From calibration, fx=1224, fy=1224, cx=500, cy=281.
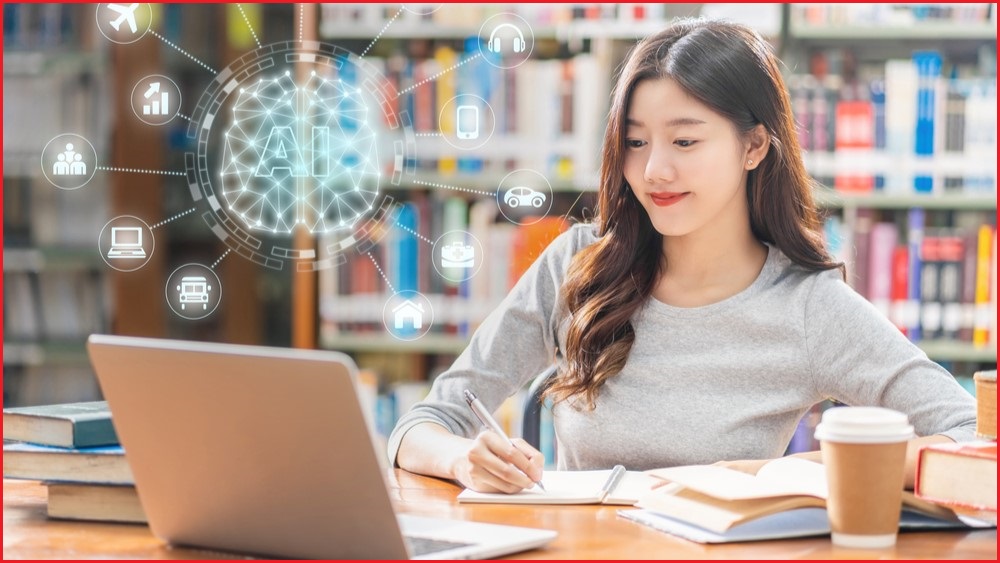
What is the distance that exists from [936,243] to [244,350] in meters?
2.29

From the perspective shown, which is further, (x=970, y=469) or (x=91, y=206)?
(x=91, y=206)

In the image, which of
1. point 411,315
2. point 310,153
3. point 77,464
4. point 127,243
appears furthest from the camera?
point 411,315

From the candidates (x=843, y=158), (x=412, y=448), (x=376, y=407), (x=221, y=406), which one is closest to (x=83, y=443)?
(x=221, y=406)

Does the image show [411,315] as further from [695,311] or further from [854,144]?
[695,311]

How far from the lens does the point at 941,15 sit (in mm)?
2889

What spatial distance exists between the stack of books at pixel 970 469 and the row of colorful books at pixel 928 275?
1.77 metres

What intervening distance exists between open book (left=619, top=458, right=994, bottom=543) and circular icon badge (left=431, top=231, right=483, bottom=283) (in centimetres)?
175

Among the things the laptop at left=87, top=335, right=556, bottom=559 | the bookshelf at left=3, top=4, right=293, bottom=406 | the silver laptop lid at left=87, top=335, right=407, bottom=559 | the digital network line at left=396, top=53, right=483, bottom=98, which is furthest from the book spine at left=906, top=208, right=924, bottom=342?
the silver laptop lid at left=87, top=335, right=407, bottom=559

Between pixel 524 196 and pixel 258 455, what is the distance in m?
2.08

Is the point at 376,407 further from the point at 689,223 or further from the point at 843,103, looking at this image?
the point at 689,223

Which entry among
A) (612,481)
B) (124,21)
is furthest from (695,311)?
(124,21)

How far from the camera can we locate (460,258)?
9.84 feet

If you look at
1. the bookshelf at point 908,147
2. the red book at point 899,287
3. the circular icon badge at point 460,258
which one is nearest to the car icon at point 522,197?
the circular icon badge at point 460,258

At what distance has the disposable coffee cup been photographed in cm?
101
